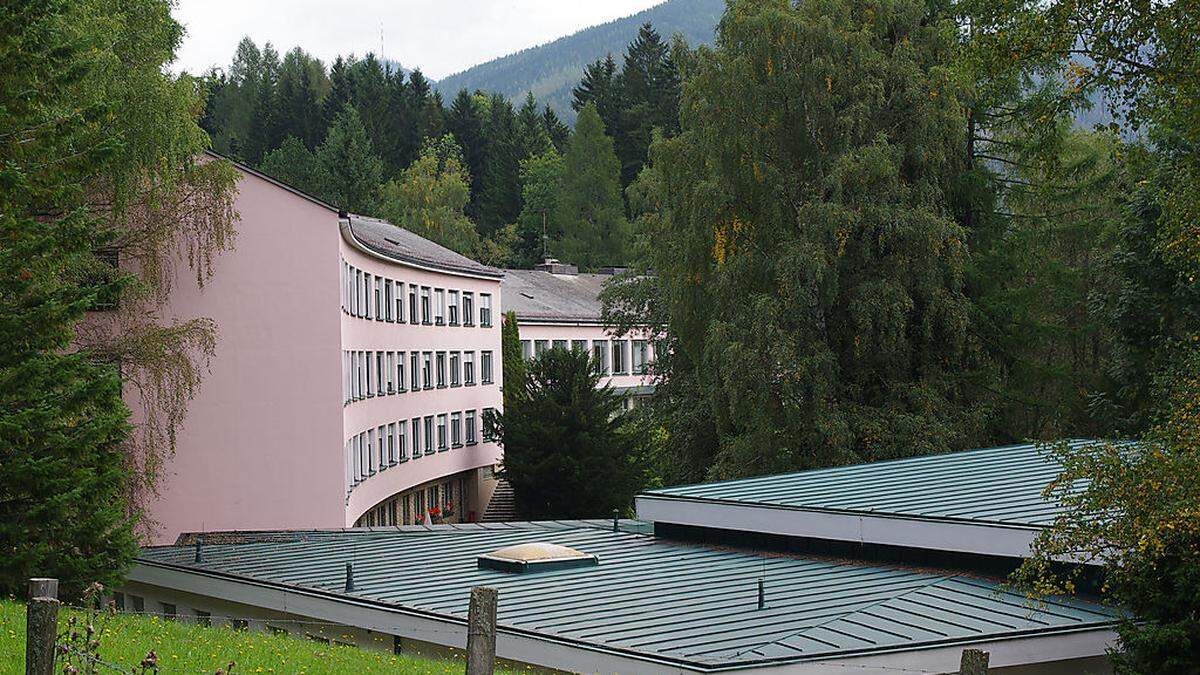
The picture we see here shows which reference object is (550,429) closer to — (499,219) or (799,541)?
(799,541)

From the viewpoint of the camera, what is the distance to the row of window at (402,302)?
39.9 meters

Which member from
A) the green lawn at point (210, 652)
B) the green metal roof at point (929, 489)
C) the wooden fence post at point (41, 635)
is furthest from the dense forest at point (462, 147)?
the wooden fence post at point (41, 635)

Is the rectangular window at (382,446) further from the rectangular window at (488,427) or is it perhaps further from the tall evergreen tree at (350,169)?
the tall evergreen tree at (350,169)

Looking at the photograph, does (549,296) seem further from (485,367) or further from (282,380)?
→ (282,380)

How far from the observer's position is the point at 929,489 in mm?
23047

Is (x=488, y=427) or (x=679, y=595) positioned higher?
(x=488, y=427)

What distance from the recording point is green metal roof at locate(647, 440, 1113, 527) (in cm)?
2062

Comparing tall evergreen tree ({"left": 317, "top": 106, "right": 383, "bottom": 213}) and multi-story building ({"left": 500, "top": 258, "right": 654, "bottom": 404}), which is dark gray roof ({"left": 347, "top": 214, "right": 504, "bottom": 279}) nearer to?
multi-story building ({"left": 500, "top": 258, "right": 654, "bottom": 404})

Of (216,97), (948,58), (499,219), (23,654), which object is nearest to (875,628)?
(23,654)

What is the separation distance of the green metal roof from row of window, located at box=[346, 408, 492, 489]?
16698 millimetres

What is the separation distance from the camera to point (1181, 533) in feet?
47.2

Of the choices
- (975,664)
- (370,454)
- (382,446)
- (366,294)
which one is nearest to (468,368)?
(382,446)

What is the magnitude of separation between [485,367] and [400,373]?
10.3 metres

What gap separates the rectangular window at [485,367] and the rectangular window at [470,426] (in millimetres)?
1797
